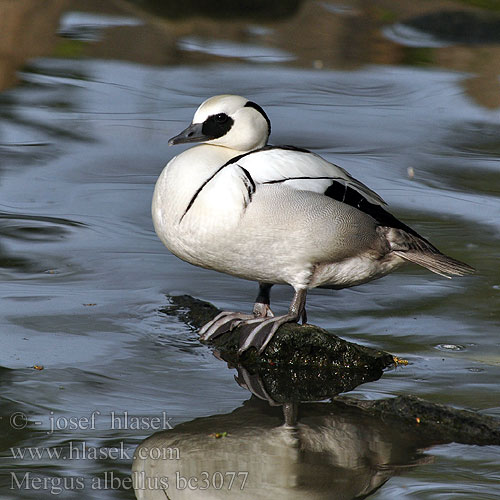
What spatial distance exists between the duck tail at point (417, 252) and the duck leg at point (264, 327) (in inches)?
19.4

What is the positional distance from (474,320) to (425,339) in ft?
1.23

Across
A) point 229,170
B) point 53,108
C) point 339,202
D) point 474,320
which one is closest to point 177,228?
point 229,170

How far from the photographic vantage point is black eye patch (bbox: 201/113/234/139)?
4453 mm

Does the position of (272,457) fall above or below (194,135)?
below

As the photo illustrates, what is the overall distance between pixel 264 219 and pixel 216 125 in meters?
0.55

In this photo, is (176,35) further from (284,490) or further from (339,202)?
(284,490)

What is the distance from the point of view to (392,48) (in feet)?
36.6

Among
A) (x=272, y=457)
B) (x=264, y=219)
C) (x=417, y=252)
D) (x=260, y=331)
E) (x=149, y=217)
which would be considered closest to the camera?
(x=272, y=457)

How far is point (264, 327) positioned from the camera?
4.36 metres

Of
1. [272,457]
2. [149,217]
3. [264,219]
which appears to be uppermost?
[264,219]

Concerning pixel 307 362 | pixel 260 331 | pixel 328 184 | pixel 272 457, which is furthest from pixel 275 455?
pixel 328 184

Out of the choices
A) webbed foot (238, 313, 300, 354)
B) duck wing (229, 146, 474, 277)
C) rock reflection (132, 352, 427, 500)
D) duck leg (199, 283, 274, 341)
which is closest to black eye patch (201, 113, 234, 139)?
duck wing (229, 146, 474, 277)

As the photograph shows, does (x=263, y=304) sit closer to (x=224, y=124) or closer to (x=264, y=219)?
(x=264, y=219)

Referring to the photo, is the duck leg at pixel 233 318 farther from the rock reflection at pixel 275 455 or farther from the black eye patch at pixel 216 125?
the black eye patch at pixel 216 125
